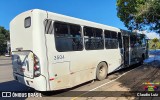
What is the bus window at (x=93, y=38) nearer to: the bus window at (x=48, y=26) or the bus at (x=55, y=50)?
the bus at (x=55, y=50)

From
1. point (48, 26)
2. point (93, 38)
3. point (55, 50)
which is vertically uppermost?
point (48, 26)

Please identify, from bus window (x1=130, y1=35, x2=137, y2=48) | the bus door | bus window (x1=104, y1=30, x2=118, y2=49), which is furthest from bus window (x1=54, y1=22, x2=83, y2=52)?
bus window (x1=130, y1=35, x2=137, y2=48)

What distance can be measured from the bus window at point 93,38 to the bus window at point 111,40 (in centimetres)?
57

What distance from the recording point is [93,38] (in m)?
8.56

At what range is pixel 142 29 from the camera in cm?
1339

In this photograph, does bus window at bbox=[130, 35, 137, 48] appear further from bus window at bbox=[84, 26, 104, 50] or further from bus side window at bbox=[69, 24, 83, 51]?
bus side window at bbox=[69, 24, 83, 51]

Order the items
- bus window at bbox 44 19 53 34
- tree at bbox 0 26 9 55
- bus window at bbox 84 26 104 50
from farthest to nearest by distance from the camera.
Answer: tree at bbox 0 26 9 55, bus window at bbox 84 26 104 50, bus window at bbox 44 19 53 34

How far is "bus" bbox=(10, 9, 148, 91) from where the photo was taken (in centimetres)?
600

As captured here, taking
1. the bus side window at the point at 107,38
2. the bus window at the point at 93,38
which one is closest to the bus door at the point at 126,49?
the bus side window at the point at 107,38

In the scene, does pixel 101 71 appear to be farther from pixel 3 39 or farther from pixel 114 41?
pixel 3 39

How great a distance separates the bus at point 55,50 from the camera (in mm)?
5996

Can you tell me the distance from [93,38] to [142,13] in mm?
3500

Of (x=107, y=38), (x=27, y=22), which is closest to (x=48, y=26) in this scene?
(x=27, y=22)

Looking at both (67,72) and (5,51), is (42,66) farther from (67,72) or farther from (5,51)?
(5,51)
